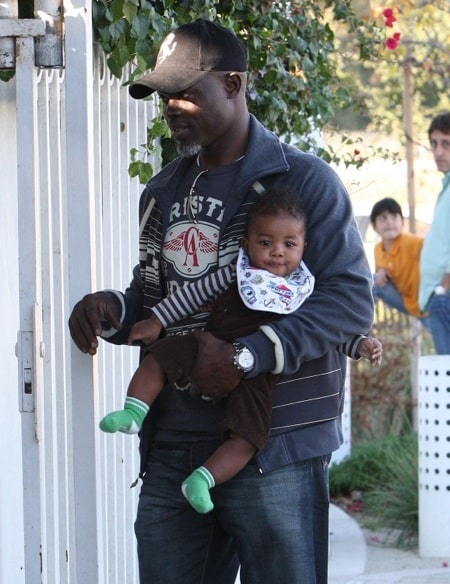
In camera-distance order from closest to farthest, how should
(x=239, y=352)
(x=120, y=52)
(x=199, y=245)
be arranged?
(x=239, y=352)
(x=199, y=245)
(x=120, y=52)

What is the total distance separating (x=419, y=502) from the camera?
19.9ft

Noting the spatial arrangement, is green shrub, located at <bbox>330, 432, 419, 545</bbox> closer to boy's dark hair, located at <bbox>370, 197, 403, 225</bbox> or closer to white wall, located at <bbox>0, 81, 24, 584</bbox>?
boy's dark hair, located at <bbox>370, 197, 403, 225</bbox>

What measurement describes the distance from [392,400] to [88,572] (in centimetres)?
609

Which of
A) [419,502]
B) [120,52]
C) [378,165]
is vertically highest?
[378,165]

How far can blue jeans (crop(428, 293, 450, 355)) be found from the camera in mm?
7797

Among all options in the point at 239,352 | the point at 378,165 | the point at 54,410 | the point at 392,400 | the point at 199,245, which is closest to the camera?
the point at 239,352

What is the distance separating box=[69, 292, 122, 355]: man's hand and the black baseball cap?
55cm

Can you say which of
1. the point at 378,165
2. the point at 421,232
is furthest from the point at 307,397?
the point at 378,165

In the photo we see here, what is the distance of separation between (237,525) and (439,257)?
16.3ft

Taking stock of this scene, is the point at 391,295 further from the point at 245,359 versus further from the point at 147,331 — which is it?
the point at 245,359

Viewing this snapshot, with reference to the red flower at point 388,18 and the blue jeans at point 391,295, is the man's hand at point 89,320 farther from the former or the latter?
the blue jeans at point 391,295

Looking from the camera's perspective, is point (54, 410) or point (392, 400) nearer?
point (54, 410)

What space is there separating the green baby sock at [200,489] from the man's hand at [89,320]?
1.35 ft

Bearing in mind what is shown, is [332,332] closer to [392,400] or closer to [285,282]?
[285,282]
